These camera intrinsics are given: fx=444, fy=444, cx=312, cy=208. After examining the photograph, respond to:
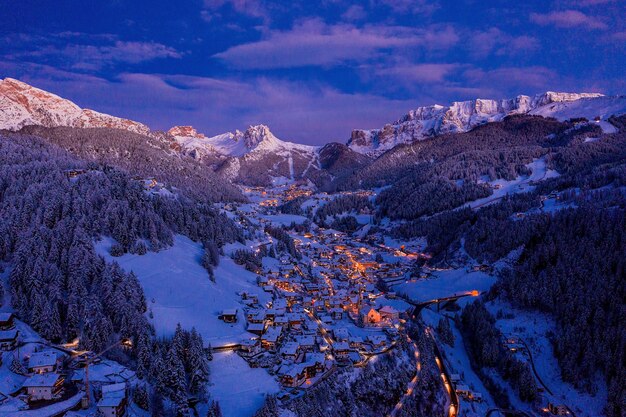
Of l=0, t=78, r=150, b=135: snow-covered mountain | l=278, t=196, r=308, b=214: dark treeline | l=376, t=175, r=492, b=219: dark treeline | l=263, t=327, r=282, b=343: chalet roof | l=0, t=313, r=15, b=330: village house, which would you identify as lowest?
l=263, t=327, r=282, b=343: chalet roof

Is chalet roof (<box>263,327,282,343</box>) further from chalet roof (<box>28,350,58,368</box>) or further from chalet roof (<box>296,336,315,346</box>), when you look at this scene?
chalet roof (<box>28,350,58,368</box>)

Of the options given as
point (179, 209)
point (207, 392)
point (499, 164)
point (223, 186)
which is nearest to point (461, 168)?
point (499, 164)

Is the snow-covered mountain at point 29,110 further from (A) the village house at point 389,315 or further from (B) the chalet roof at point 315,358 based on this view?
(B) the chalet roof at point 315,358

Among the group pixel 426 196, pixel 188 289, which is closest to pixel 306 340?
pixel 188 289

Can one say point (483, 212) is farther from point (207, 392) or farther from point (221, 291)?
point (207, 392)

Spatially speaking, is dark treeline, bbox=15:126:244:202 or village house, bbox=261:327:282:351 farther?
dark treeline, bbox=15:126:244:202

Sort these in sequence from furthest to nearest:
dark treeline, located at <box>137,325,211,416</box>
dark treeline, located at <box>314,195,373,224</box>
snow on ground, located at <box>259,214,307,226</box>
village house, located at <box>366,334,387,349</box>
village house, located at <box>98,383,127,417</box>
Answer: dark treeline, located at <box>314,195,373,224</box>, snow on ground, located at <box>259,214,307,226</box>, village house, located at <box>366,334,387,349</box>, dark treeline, located at <box>137,325,211,416</box>, village house, located at <box>98,383,127,417</box>

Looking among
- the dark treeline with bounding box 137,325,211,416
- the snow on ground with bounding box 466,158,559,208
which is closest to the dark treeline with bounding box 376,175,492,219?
the snow on ground with bounding box 466,158,559,208

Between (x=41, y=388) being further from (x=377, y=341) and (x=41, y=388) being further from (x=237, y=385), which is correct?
(x=377, y=341)
